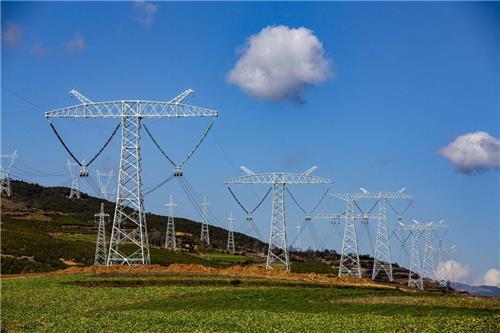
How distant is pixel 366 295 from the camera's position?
56.6m

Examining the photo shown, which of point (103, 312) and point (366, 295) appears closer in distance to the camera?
point (103, 312)

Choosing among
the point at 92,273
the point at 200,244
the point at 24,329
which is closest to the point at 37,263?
the point at 92,273

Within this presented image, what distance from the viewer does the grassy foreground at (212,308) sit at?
3575cm

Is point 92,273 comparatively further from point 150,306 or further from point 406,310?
point 406,310

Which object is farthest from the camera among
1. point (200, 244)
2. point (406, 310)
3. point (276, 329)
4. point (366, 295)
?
point (200, 244)

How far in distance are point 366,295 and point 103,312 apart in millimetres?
23596

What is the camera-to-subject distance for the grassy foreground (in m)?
35.8

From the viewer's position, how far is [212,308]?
145 feet

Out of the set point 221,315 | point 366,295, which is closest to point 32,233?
point 366,295

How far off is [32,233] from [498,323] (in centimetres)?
10012

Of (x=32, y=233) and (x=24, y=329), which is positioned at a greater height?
(x=32, y=233)

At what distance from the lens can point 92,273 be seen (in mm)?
69750

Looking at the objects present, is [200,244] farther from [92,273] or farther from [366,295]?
[366,295]

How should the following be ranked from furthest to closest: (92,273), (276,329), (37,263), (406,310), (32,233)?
(32,233) < (37,263) < (92,273) < (406,310) < (276,329)
